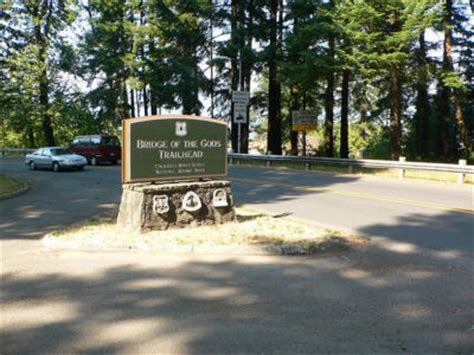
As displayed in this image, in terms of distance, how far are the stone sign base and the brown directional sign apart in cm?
25

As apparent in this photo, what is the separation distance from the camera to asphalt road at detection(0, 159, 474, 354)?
4.02m

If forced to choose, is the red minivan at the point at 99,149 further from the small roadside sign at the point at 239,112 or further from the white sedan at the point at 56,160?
the small roadside sign at the point at 239,112

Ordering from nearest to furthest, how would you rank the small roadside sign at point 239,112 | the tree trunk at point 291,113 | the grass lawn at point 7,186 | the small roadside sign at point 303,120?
1. the grass lawn at point 7,186
2. the small roadside sign at point 303,120
3. the small roadside sign at point 239,112
4. the tree trunk at point 291,113

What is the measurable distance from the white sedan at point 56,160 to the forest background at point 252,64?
3034mm

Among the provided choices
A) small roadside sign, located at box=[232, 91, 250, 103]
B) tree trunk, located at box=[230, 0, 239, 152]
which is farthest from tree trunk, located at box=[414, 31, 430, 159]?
tree trunk, located at box=[230, 0, 239, 152]

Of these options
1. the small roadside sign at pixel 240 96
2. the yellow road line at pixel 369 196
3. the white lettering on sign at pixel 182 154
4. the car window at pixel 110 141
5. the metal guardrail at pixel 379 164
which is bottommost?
the yellow road line at pixel 369 196

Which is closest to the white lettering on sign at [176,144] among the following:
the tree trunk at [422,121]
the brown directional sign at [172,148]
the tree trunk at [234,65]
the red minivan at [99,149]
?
the brown directional sign at [172,148]

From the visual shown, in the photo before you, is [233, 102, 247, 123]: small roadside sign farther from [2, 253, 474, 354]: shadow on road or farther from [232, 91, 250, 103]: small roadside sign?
[2, 253, 474, 354]: shadow on road

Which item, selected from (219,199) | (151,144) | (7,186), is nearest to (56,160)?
(7,186)

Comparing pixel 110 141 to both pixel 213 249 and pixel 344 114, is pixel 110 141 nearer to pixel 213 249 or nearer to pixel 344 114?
pixel 344 114

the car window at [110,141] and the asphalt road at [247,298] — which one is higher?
the car window at [110,141]

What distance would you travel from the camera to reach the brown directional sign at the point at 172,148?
26.7 feet

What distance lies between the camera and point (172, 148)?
8695 millimetres

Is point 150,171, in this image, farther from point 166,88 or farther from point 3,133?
point 3,133
